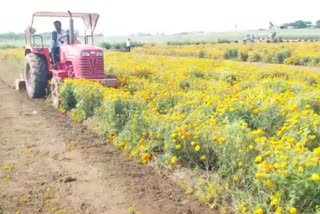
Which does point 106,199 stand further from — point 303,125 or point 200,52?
point 200,52

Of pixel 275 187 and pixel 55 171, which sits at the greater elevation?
pixel 275 187

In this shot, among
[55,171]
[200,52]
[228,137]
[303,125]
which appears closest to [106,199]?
[55,171]

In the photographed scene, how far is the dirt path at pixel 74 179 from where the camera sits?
4.11m

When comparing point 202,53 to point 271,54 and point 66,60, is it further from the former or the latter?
point 66,60

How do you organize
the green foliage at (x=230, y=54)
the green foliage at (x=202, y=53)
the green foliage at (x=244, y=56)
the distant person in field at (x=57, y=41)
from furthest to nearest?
the green foliage at (x=202, y=53) → the green foliage at (x=230, y=54) → the green foliage at (x=244, y=56) → the distant person in field at (x=57, y=41)

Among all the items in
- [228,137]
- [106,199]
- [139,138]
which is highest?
[228,137]

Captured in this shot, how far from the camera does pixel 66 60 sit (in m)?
9.34

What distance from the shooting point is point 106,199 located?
4.28 metres

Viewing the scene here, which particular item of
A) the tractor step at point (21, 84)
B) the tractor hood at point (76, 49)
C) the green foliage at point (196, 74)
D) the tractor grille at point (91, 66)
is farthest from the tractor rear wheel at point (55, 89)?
the green foliage at point (196, 74)

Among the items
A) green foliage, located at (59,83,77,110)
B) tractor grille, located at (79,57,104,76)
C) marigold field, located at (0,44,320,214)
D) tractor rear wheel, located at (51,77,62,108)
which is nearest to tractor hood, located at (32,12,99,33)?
tractor grille, located at (79,57,104,76)

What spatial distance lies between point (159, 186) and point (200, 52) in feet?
73.6

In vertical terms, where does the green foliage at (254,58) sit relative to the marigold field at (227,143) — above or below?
above

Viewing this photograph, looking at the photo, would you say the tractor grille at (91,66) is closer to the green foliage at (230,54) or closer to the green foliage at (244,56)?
the green foliage at (244,56)

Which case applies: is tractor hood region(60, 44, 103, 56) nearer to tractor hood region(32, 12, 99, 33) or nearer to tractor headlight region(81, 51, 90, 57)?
tractor headlight region(81, 51, 90, 57)
